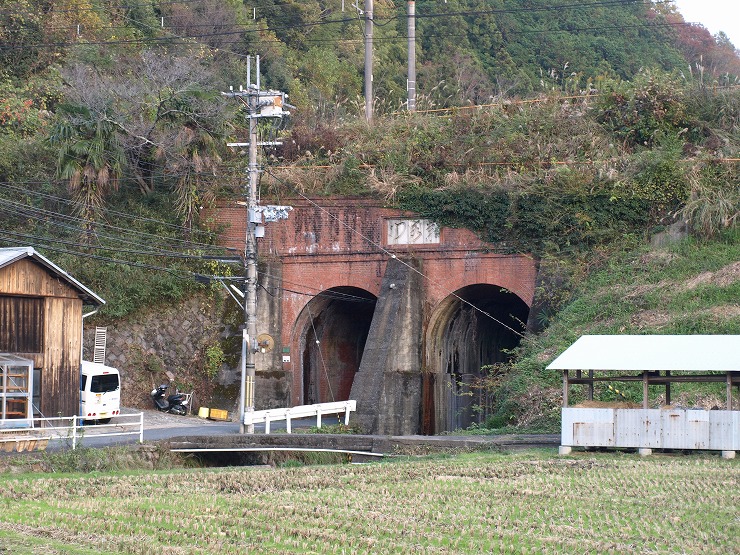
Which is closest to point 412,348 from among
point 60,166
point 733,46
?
point 60,166

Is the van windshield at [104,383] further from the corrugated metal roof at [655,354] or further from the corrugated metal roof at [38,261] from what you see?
the corrugated metal roof at [655,354]

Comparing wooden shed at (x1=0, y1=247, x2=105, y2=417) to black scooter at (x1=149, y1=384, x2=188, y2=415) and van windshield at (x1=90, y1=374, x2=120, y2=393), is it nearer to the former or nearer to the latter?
van windshield at (x1=90, y1=374, x2=120, y2=393)

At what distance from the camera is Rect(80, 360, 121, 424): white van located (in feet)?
102

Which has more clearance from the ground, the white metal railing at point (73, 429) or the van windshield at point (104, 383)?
the van windshield at point (104, 383)

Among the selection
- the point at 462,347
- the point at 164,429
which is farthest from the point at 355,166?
the point at 164,429

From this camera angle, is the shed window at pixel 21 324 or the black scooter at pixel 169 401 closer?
the shed window at pixel 21 324

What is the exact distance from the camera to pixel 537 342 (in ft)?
99.1

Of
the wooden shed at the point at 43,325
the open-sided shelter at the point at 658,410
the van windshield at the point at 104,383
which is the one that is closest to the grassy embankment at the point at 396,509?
the open-sided shelter at the point at 658,410

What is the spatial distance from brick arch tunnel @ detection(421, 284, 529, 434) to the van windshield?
9.37 metres

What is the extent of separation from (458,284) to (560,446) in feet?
38.7

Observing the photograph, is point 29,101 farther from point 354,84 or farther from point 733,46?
point 733,46

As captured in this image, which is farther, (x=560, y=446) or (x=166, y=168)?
(x=166, y=168)

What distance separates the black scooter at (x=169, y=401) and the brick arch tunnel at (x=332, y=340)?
4300mm

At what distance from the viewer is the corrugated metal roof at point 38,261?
92.7ft
